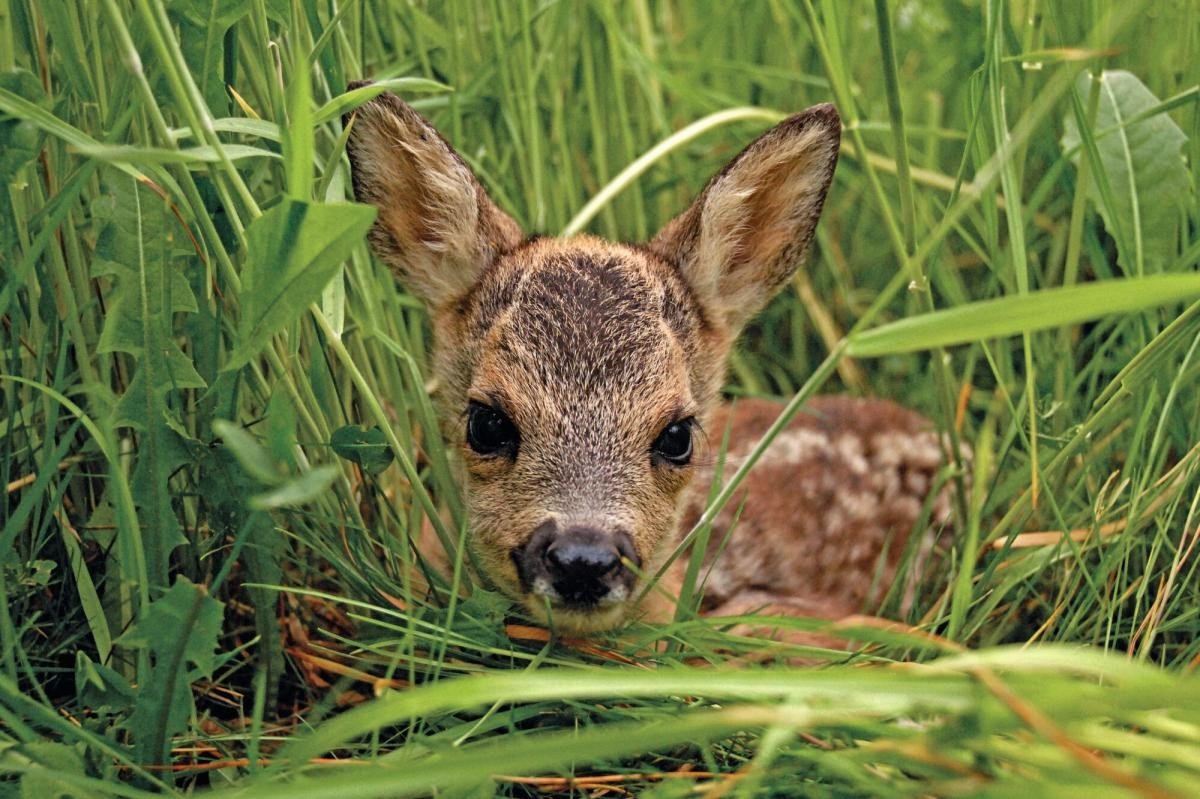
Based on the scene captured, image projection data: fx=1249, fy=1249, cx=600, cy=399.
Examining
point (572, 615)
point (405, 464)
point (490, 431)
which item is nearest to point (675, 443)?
point (490, 431)

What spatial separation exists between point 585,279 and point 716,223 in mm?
477

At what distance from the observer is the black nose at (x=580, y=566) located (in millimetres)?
2270

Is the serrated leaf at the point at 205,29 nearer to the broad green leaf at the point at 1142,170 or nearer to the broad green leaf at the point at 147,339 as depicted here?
the broad green leaf at the point at 147,339

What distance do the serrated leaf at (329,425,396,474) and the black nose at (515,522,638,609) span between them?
344 millimetres

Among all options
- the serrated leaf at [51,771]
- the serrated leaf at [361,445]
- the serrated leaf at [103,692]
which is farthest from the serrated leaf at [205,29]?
the serrated leaf at [51,771]

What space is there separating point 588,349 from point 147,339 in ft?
3.01

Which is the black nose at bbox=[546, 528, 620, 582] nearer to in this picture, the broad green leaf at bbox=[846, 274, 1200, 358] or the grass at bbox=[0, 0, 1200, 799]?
the grass at bbox=[0, 0, 1200, 799]

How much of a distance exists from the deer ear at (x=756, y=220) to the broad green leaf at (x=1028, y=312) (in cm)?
132

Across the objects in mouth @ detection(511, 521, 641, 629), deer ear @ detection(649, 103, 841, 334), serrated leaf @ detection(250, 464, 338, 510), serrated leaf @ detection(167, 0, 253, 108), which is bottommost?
mouth @ detection(511, 521, 641, 629)

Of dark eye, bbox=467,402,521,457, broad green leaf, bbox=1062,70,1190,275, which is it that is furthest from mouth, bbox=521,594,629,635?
broad green leaf, bbox=1062,70,1190,275

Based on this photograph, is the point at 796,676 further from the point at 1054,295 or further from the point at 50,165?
the point at 50,165

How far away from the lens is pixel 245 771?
215cm

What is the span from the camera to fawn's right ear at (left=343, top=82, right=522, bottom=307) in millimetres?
2764

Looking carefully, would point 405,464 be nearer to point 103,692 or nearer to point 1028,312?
point 103,692
